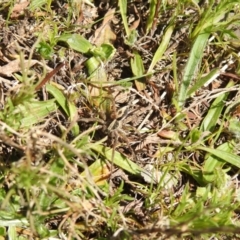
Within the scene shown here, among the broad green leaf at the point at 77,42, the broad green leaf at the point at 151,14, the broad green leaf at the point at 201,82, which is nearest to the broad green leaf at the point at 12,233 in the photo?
the broad green leaf at the point at 77,42

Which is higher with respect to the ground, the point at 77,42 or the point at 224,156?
the point at 77,42

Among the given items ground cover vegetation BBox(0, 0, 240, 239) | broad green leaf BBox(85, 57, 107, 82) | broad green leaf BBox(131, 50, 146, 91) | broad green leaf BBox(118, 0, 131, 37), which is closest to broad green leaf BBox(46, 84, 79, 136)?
ground cover vegetation BBox(0, 0, 240, 239)

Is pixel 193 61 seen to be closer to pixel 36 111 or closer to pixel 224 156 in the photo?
pixel 224 156

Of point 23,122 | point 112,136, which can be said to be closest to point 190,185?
point 112,136

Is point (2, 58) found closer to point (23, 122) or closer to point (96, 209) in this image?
point (23, 122)

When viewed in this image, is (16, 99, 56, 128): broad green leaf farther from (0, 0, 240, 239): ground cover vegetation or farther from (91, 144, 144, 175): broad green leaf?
(91, 144, 144, 175): broad green leaf

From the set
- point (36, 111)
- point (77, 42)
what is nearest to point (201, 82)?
point (77, 42)
